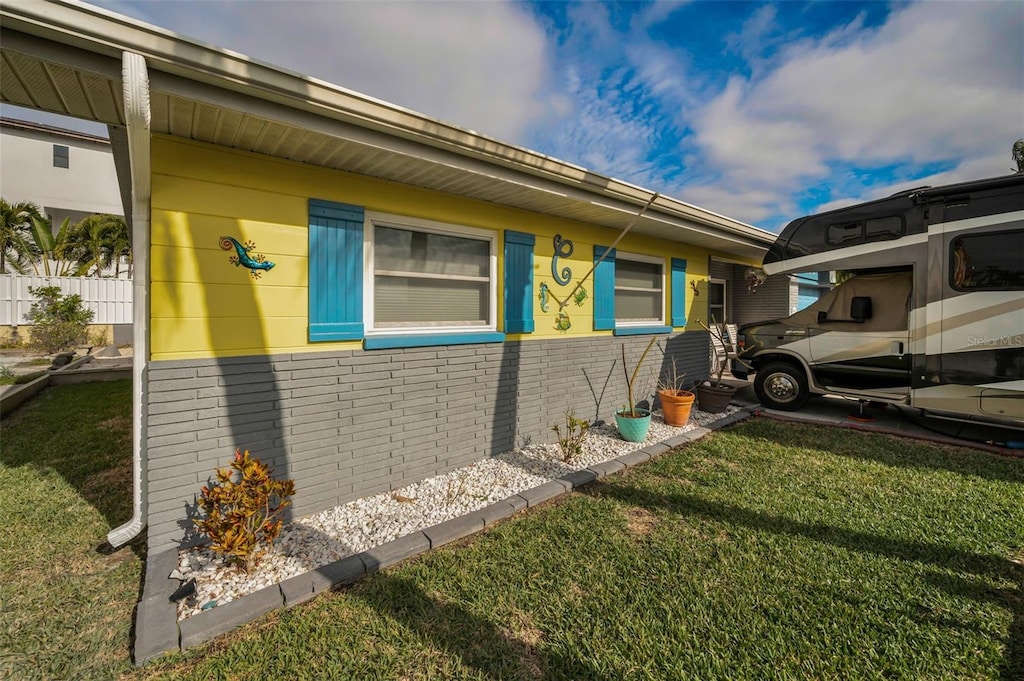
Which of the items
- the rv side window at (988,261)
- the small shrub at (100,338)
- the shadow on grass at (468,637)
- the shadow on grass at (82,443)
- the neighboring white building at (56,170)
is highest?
the neighboring white building at (56,170)

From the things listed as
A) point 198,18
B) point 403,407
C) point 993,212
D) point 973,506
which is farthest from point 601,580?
point 198,18

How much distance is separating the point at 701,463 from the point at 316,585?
382cm

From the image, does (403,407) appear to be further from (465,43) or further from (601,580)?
(465,43)

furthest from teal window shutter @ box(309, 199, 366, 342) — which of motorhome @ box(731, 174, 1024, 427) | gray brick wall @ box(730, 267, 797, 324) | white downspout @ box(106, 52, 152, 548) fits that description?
gray brick wall @ box(730, 267, 797, 324)

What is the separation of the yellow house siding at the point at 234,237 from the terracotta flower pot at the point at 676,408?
433 centimetres

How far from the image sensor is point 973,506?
3.42 m

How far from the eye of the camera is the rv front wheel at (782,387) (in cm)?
643

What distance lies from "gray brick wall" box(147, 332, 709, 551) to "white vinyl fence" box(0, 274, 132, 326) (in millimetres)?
14920

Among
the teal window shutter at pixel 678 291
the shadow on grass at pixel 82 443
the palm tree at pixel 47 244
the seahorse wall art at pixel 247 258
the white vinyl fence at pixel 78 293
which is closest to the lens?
the seahorse wall art at pixel 247 258

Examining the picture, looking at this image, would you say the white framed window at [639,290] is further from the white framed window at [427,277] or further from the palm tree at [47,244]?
the palm tree at [47,244]

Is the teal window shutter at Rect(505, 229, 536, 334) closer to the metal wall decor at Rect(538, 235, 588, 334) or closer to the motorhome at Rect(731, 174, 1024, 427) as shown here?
the metal wall decor at Rect(538, 235, 588, 334)

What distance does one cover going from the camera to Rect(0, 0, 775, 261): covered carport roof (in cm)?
193

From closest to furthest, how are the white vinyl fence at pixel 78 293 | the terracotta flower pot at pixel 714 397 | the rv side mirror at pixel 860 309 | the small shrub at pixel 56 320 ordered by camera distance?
the rv side mirror at pixel 860 309, the terracotta flower pot at pixel 714 397, the small shrub at pixel 56 320, the white vinyl fence at pixel 78 293

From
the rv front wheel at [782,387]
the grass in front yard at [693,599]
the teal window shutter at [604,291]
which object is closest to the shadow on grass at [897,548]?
the grass in front yard at [693,599]
